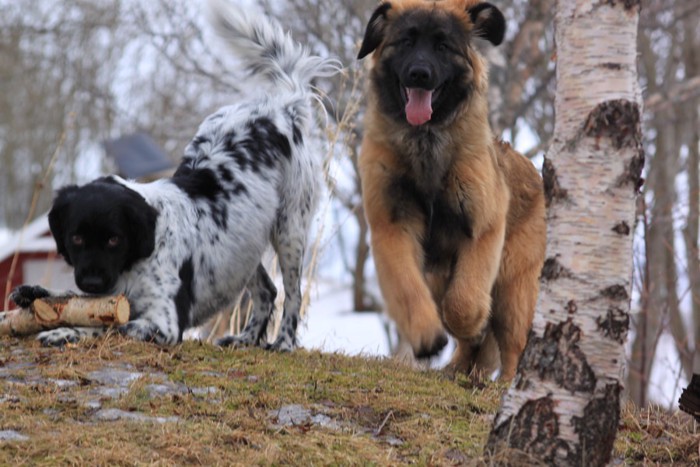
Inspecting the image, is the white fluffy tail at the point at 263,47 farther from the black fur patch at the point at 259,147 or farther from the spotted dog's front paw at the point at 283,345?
the spotted dog's front paw at the point at 283,345

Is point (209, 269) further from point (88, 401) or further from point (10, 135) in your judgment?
point (10, 135)

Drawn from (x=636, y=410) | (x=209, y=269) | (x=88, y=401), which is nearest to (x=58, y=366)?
(x=88, y=401)

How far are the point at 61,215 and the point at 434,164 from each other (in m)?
2.18

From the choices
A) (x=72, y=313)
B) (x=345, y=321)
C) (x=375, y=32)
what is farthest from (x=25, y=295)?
(x=345, y=321)

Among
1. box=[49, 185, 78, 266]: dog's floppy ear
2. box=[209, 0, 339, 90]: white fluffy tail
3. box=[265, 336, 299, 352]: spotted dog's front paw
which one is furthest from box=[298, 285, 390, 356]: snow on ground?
Answer: box=[49, 185, 78, 266]: dog's floppy ear

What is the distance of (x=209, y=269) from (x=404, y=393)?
188cm

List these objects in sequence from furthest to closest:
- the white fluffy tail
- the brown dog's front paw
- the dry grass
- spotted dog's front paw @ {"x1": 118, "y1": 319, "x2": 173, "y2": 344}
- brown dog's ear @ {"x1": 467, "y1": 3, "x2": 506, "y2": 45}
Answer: the white fluffy tail, brown dog's ear @ {"x1": 467, "y1": 3, "x2": 506, "y2": 45}, spotted dog's front paw @ {"x1": 118, "y1": 319, "x2": 173, "y2": 344}, the brown dog's front paw, the dry grass

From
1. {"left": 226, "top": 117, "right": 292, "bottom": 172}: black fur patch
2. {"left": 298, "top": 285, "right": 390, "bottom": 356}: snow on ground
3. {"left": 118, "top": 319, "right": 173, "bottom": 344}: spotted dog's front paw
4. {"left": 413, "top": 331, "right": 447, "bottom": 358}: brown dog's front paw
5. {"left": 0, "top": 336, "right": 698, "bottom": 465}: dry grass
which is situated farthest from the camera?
{"left": 298, "top": 285, "right": 390, "bottom": 356}: snow on ground

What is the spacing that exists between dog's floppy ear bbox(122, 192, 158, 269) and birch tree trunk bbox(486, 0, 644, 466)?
282 centimetres

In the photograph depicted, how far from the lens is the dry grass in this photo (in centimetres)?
369

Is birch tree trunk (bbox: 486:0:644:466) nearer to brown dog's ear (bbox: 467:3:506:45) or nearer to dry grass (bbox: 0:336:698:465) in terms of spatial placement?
dry grass (bbox: 0:336:698:465)

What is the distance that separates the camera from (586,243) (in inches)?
134

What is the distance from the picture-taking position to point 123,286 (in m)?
5.74

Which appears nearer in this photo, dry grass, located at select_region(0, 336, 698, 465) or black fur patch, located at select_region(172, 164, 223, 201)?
dry grass, located at select_region(0, 336, 698, 465)
